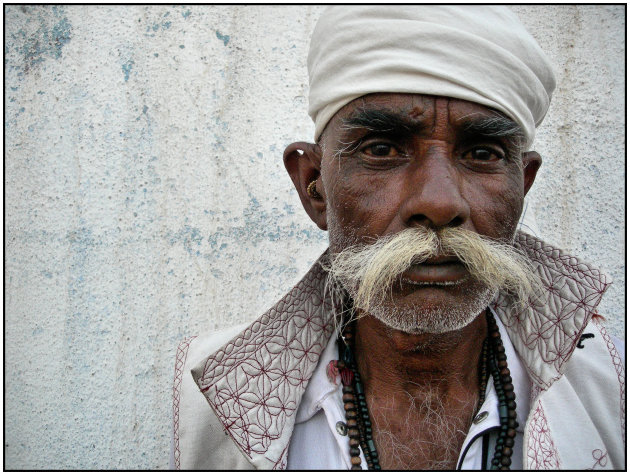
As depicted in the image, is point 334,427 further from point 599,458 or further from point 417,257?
point 599,458

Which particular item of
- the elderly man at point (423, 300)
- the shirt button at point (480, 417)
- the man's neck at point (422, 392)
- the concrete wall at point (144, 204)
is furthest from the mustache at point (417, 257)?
the concrete wall at point (144, 204)

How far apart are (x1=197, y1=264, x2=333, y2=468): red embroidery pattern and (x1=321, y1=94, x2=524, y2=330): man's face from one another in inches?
13.7

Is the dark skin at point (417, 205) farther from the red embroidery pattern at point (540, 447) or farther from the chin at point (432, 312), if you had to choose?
the red embroidery pattern at point (540, 447)

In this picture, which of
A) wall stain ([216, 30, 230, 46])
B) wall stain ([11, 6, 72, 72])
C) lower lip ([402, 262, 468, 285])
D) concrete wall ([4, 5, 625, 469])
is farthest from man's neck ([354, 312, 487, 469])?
wall stain ([11, 6, 72, 72])

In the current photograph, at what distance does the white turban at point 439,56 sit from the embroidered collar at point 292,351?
49 centimetres

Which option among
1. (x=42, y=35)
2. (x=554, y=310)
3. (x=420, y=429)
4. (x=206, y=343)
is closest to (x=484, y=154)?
(x=554, y=310)

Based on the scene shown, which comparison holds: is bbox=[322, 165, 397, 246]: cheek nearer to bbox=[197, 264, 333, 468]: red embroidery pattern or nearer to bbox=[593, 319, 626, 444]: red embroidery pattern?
bbox=[197, 264, 333, 468]: red embroidery pattern

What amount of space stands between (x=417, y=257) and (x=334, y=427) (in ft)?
2.03

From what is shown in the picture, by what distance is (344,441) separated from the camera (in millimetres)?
1476

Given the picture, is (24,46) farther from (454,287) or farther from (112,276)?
(454,287)

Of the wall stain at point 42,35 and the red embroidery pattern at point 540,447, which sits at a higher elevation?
the wall stain at point 42,35

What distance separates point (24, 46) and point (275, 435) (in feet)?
7.21

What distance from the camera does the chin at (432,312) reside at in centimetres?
133

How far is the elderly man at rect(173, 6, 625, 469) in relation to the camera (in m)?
1.33
